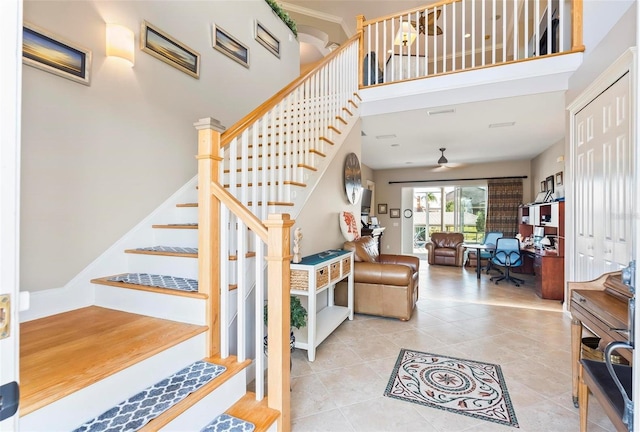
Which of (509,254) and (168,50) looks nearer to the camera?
(168,50)

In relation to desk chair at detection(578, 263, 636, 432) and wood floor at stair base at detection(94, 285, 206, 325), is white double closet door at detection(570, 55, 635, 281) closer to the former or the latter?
desk chair at detection(578, 263, 636, 432)

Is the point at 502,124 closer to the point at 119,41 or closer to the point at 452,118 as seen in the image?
the point at 452,118

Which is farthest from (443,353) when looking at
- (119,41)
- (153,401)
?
(119,41)

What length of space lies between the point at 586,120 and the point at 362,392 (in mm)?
3391

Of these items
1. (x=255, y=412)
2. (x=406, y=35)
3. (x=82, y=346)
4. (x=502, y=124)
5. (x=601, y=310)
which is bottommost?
(x=255, y=412)

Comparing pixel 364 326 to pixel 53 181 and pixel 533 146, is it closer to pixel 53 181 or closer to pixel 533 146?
pixel 53 181

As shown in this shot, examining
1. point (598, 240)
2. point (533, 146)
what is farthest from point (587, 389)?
point (533, 146)

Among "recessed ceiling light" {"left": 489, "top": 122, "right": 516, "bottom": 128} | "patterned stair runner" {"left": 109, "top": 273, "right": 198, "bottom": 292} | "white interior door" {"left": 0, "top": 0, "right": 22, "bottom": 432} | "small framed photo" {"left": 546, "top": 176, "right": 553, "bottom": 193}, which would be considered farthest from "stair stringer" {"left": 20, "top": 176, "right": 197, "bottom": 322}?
"small framed photo" {"left": 546, "top": 176, "right": 553, "bottom": 193}

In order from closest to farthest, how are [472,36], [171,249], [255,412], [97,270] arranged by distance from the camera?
[255,412] < [97,270] < [171,249] < [472,36]

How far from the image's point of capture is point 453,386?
216 centimetres

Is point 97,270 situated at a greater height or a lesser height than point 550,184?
lesser

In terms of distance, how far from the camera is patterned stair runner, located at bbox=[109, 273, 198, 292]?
74.8 inches

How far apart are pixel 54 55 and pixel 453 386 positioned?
352 cm

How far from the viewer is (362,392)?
2086mm
